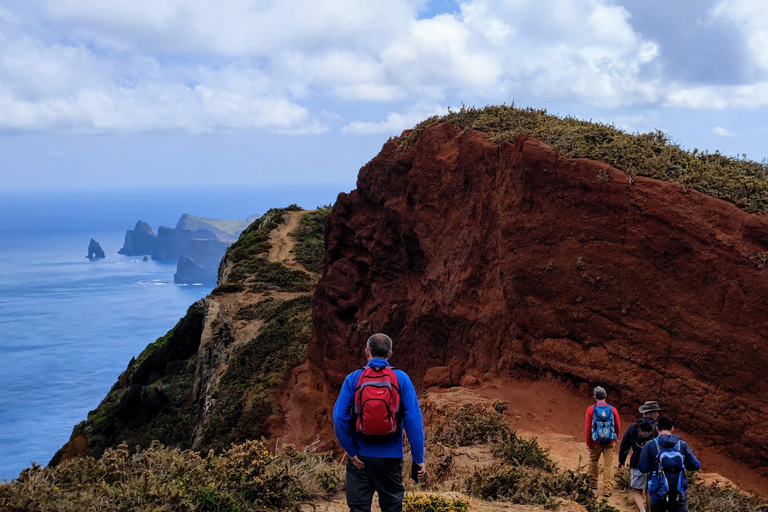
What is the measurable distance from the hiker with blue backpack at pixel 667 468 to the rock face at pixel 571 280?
3737mm

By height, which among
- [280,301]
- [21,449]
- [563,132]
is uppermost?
[563,132]

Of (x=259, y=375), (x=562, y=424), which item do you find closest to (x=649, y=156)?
(x=562, y=424)

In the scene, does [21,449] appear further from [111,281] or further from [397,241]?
[111,281]

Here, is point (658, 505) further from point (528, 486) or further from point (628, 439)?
point (528, 486)

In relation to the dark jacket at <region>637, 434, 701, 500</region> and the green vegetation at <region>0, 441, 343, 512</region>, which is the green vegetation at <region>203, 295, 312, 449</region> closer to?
the green vegetation at <region>0, 441, 343, 512</region>

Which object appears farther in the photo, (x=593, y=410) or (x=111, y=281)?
(x=111, y=281)

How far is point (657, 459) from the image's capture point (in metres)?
5.89

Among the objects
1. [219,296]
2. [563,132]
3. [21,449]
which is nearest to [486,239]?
[563,132]

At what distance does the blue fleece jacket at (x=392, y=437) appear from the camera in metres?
4.93

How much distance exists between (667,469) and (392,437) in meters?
2.67

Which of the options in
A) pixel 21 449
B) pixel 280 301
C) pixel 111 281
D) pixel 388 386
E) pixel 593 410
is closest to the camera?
pixel 388 386

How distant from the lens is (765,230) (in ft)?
30.2

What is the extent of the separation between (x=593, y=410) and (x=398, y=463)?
364cm

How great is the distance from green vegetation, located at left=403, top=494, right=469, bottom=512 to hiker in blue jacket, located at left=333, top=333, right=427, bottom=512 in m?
0.98
